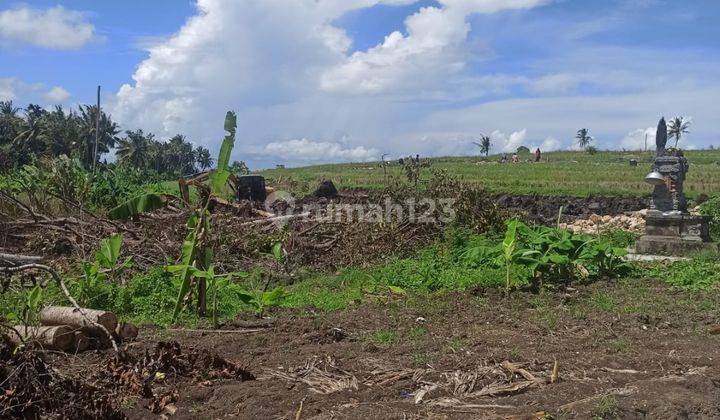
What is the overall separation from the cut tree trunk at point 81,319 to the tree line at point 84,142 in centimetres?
3409

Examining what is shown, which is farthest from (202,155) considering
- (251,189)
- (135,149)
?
(251,189)

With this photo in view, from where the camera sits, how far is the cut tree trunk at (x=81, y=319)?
6.27m

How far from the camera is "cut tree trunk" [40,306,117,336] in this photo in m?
6.27

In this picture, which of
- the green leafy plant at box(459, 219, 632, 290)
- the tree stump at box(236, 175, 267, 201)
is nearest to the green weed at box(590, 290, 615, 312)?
the green leafy plant at box(459, 219, 632, 290)

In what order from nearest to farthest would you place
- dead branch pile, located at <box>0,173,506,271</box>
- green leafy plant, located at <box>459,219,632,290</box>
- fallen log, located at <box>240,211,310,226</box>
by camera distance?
green leafy plant, located at <box>459,219,632,290</box> < dead branch pile, located at <box>0,173,506,271</box> < fallen log, located at <box>240,211,310,226</box>

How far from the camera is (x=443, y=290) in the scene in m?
9.18

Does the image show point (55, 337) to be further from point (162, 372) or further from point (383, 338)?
point (383, 338)

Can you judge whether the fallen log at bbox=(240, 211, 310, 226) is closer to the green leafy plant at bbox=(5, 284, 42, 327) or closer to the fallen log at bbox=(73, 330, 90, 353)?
the green leafy plant at bbox=(5, 284, 42, 327)

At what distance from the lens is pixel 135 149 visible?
54312mm

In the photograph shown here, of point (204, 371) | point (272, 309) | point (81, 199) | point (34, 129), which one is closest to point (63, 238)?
point (81, 199)

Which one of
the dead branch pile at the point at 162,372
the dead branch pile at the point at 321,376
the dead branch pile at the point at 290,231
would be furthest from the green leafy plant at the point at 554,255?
the dead branch pile at the point at 162,372

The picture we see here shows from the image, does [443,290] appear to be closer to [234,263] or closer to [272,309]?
[272,309]

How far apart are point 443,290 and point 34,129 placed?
44.1m

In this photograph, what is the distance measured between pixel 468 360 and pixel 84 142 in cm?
4829
